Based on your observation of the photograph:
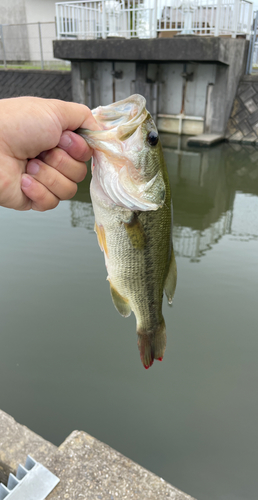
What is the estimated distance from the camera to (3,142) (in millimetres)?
1499

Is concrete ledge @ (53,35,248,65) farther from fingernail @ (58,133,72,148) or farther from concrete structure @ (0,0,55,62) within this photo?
fingernail @ (58,133,72,148)

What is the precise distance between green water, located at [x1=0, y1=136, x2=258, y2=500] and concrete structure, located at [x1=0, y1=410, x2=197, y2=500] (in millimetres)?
638

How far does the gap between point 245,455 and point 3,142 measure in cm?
253

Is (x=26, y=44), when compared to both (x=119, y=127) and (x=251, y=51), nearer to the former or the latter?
(x=251, y=51)

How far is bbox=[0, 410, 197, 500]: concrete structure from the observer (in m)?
1.85

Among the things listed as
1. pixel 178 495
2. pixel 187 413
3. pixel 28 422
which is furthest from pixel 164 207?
pixel 28 422

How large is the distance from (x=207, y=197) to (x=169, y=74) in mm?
6429

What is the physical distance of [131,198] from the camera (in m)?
1.58

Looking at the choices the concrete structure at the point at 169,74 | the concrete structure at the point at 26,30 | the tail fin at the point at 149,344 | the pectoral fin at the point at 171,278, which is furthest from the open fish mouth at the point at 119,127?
the concrete structure at the point at 26,30

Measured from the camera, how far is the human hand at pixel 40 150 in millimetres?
1458

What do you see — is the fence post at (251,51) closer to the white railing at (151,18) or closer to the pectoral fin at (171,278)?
the white railing at (151,18)

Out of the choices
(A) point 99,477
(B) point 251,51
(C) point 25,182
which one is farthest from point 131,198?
(B) point 251,51

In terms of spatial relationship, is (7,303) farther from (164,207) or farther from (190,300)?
(164,207)

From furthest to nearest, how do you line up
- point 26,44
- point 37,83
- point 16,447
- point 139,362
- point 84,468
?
point 26,44
point 37,83
point 139,362
point 16,447
point 84,468
